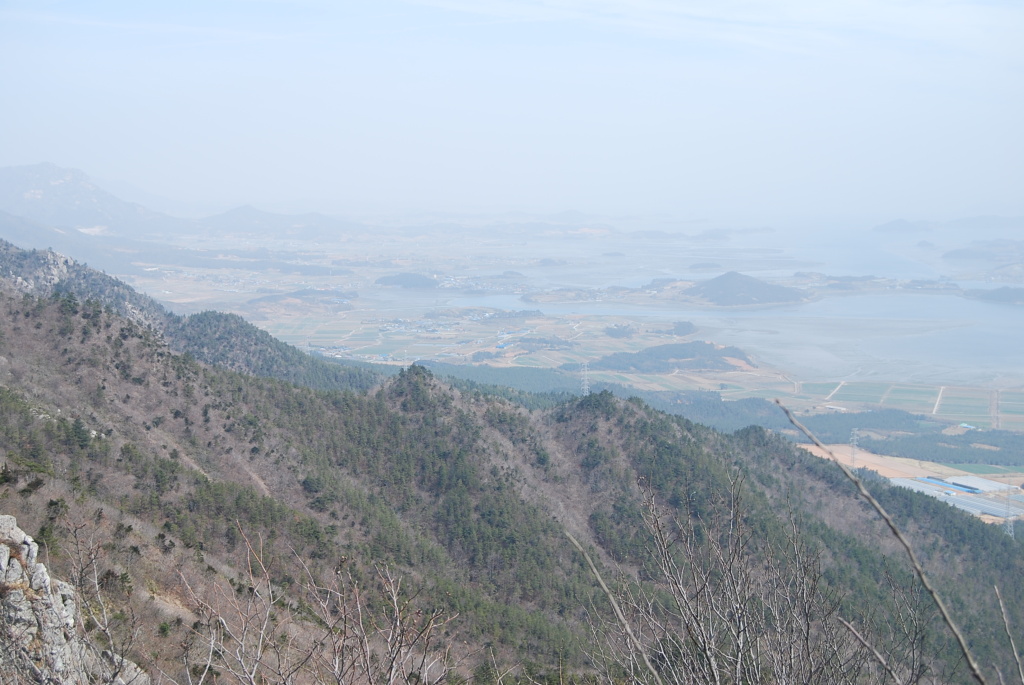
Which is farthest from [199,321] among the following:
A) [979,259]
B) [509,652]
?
[979,259]

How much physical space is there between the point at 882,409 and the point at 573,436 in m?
43.9

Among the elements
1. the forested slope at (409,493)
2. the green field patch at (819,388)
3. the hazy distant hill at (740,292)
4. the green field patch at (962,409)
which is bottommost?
the green field patch at (962,409)

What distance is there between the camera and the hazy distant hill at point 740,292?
5059 inches

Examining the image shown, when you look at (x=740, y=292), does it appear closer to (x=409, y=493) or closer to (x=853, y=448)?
(x=853, y=448)

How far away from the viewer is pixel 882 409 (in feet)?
216

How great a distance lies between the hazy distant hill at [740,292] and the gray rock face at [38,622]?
412 ft

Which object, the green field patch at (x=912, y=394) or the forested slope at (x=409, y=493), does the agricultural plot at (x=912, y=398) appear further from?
the forested slope at (x=409, y=493)

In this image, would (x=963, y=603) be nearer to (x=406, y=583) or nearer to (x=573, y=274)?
(x=406, y=583)

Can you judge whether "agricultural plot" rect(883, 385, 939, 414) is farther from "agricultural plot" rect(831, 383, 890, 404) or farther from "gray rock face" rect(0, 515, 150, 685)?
"gray rock face" rect(0, 515, 150, 685)

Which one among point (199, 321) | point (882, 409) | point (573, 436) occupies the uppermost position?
point (199, 321)

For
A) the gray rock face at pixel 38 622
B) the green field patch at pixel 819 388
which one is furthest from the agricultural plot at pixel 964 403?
the gray rock face at pixel 38 622

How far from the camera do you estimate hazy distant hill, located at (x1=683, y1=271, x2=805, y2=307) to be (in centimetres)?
12850

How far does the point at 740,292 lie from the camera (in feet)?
429

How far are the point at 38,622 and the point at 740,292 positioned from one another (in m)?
133
